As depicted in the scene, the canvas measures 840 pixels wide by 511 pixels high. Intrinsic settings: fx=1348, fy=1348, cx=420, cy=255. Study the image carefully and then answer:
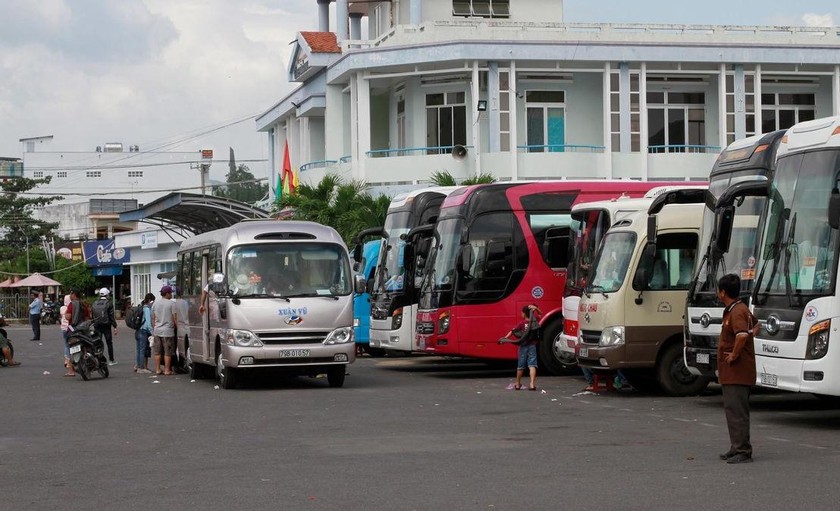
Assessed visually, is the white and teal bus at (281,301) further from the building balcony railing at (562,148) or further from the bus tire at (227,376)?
the building balcony railing at (562,148)

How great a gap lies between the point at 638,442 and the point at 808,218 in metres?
3.38

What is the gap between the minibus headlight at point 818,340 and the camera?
14266mm

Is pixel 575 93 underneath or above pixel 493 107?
above

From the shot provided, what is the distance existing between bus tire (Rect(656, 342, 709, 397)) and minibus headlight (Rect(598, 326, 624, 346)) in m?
0.69

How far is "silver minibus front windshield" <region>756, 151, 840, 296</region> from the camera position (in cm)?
1459

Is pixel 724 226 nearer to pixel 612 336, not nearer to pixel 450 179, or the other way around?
pixel 612 336

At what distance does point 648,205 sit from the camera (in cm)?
2053

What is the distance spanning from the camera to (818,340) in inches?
564

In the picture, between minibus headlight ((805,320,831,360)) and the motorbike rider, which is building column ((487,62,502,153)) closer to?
the motorbike rider

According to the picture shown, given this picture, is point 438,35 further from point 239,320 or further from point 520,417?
point 520,417

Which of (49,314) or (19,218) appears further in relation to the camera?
(19,218)

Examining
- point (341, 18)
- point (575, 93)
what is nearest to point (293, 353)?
point (575, 93)

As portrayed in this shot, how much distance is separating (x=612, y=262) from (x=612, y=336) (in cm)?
123

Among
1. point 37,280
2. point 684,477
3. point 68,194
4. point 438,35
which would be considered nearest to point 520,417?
point 684,477
